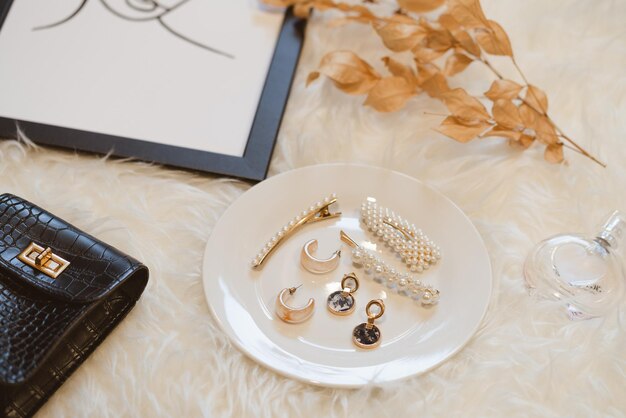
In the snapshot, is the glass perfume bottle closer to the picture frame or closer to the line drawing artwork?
the picture frame

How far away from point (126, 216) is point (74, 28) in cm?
32

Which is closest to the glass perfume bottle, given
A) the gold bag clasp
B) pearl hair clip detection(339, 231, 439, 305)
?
pearl hair clip detection(339, 231, 439, 305)

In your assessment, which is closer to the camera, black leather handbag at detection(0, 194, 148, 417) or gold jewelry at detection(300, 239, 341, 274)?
black leather handbag at detection(0, 194, 148, 417)

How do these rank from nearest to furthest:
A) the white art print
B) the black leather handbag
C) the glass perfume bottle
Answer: the black leather handbag
the glass perfume bottle
the white art print

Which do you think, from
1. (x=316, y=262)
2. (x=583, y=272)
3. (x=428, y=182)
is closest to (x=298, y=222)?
(x=316, y=262)

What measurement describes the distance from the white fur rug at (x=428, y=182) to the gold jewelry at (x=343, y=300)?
0.28 feet

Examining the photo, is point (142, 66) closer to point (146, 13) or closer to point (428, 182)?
point (146, 13)

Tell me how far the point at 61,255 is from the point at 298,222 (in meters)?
0.24

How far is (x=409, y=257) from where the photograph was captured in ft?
2.18

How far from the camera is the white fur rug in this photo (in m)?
0.59

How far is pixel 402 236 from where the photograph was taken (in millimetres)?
678

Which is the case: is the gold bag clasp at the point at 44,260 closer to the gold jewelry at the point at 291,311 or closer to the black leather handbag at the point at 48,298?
the black leather handbag at the point at 48,298

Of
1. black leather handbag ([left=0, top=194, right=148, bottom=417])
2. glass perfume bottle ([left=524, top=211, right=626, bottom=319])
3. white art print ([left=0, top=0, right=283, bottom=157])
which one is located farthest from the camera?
white art print ([left=0, top=0, right=283, bottom=157])

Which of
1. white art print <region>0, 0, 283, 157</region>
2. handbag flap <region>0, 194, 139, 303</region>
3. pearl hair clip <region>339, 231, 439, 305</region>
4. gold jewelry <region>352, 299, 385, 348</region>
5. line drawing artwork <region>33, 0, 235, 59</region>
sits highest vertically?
line drawing artwork <region>33, 0, 235, 59</region>
